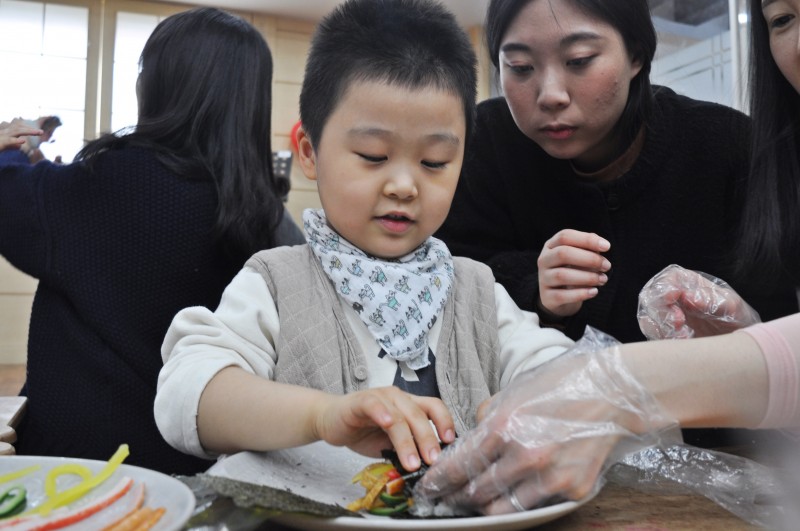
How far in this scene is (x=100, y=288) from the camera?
1599 millimetres

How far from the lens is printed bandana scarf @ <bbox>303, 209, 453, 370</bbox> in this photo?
1.08 m

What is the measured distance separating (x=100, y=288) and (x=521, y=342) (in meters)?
0.95

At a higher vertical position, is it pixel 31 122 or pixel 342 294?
pixel 31 122

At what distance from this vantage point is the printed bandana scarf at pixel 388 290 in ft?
3.56

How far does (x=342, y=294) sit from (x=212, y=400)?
1.00 ft

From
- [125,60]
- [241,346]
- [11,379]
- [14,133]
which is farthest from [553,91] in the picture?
[125,60]

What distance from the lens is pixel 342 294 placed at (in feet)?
3.61

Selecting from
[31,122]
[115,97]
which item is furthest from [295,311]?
[115,97]

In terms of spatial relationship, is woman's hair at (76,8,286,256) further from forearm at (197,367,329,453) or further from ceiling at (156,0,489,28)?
ceiling at (156,0,489,28)

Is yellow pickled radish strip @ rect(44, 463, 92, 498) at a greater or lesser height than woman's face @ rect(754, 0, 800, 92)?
lesser

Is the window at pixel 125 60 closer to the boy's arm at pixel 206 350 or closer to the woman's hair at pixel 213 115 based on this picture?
the woman's hair at pixel 213 115

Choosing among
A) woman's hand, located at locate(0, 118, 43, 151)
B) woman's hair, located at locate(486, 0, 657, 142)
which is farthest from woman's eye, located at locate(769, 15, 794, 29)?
woman's hand, located at locate(0, 118, 43, 151)

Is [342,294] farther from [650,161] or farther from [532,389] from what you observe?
[650,161]

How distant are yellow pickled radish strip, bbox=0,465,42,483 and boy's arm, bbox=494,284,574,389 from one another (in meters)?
0.65
